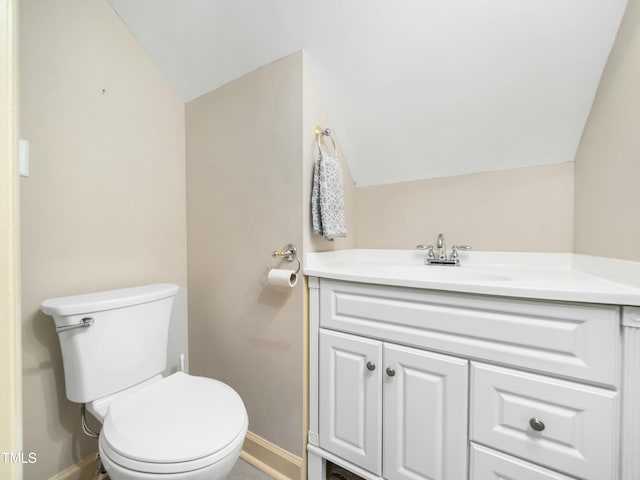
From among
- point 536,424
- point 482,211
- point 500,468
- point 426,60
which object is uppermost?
point 426,60

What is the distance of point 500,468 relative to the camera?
29.6 inches

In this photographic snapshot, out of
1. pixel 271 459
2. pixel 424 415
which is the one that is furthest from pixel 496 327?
pixel 271 459

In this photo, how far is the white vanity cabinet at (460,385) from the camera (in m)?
0.65

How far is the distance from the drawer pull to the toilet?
0.83 metres

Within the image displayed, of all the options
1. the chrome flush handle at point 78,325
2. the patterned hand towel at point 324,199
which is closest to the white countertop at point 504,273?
the patterned hand towel at point 324,199

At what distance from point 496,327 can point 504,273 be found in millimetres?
458

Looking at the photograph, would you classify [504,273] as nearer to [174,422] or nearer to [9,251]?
[174,422]

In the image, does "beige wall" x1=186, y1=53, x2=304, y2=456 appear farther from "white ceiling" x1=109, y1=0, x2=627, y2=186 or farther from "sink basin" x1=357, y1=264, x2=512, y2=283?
"sink basin" x1=357, y1=264, x2=512, y2=283

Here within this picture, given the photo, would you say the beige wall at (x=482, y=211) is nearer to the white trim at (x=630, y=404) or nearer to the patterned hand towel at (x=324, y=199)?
the patterned hand towel at (x=324, y=199)

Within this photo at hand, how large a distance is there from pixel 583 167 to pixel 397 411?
1.19 meters

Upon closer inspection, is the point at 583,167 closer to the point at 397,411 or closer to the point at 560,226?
the point at 560,226

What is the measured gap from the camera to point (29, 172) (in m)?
0.95

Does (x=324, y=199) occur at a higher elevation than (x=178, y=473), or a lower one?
higher

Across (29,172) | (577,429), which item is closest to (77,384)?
(29,172)
